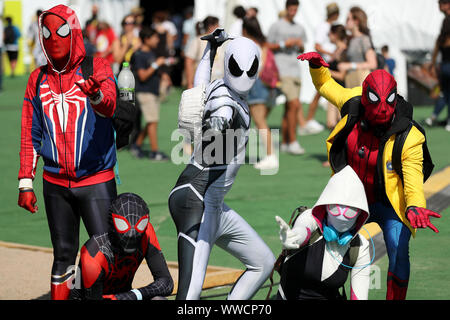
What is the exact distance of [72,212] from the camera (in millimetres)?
5449

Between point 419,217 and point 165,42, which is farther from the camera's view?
point 165,42

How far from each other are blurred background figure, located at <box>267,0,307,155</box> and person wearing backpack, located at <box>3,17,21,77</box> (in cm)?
1757

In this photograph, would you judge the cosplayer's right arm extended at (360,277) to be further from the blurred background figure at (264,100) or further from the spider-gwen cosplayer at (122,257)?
the blurred background figure at (264,100)

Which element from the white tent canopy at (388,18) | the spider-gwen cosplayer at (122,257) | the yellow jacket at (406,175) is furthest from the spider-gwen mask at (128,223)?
the white tent canopy at (388,18)

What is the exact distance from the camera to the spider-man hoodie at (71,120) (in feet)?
17.4

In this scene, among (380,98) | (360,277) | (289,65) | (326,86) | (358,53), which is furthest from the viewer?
(289,65)

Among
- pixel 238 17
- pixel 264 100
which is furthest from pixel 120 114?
pixel 238 17

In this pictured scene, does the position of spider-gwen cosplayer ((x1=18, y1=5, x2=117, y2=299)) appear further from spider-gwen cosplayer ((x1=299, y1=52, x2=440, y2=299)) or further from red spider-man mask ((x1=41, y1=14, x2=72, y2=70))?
spider-gwen cosplayer ((x1=299, y1=52, x2=440, y2=299))

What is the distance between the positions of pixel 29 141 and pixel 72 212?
56cm

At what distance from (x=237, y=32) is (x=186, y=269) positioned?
30.1 ft

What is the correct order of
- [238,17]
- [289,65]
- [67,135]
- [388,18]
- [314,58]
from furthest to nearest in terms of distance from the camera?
[388,18], [238,17], [289,65], [314,58], [67,135]

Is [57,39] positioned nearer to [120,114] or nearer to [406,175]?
[120,114]
